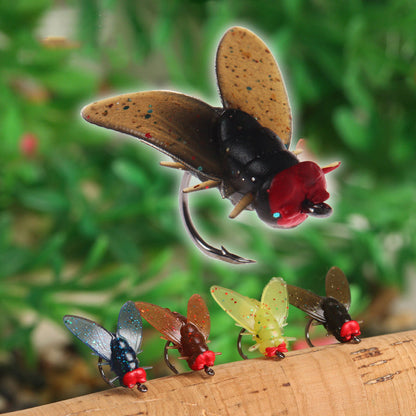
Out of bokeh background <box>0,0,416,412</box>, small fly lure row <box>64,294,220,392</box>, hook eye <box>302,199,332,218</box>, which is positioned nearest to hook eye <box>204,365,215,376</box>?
small fly lure row <box>64,294,220,392</box>

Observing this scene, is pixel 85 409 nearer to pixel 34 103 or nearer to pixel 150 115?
pixel 150 115

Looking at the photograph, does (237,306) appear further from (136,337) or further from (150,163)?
(150,163)

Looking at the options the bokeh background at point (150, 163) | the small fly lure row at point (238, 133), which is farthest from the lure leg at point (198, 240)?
the bokeh background at point (150, 163)

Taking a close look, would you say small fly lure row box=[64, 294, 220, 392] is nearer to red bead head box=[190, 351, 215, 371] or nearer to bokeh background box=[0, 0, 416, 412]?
red bead head box=[190, 351, 215, 371]

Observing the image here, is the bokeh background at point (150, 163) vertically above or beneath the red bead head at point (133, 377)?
above

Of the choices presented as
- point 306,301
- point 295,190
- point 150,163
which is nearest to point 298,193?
point 295,190

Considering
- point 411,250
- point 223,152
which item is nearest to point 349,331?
point 223,152

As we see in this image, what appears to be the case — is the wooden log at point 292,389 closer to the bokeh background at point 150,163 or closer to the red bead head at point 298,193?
the red bead head at point 298,193
